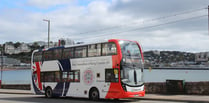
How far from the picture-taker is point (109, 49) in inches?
764

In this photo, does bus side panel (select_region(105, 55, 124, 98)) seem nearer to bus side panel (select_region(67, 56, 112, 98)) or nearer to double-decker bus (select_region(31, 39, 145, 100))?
double-decker bus (select_region(31, 39, 145, 100))

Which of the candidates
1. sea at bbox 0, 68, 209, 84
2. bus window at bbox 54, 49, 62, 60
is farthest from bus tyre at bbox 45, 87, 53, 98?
sea at bbox 0, 68, 209, 84

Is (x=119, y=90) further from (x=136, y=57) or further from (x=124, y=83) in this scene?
(x=136, y=57)

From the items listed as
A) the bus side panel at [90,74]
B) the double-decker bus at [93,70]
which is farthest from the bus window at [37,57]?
the bus side panel at [90,74]

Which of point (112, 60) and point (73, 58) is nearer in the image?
point (112, 60)

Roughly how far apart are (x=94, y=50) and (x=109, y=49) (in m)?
1.57

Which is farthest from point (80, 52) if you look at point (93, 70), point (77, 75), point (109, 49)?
point (109, 49)

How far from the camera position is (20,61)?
406 feet

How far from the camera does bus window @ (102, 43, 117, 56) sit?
19.1 m

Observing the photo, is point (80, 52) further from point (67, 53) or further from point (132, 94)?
point (132, 94)

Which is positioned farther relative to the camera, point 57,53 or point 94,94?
point 57,53

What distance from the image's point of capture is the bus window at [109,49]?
62.5 feet

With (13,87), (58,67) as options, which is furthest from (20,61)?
(58,67)

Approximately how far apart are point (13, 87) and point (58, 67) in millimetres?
19875
